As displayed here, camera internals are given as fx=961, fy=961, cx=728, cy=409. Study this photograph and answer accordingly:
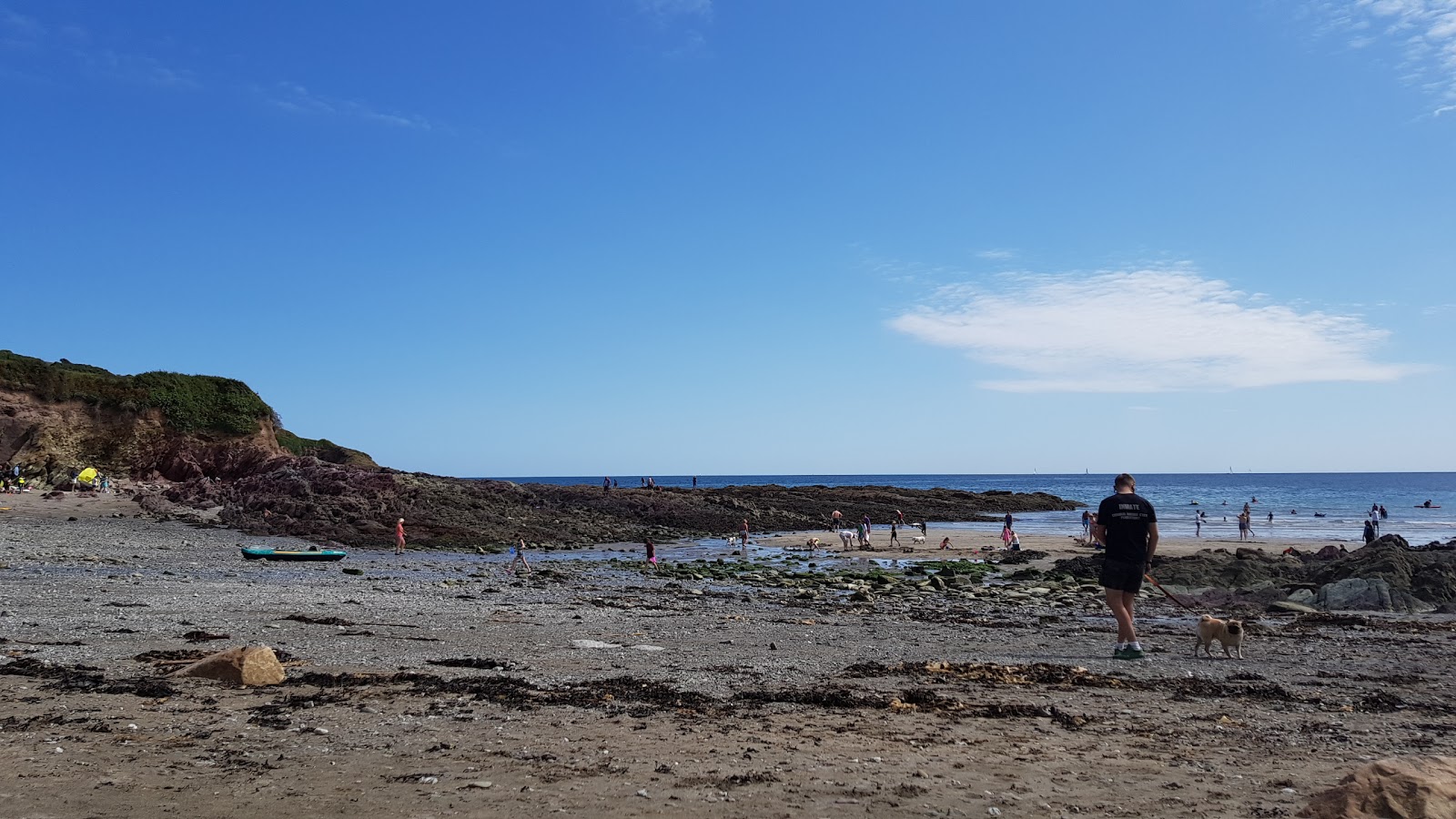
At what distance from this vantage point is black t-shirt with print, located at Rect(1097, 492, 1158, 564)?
37.1ft

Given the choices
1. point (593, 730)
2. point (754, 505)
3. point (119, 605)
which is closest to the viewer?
point (593, 730)

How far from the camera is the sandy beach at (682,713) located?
19.5ft

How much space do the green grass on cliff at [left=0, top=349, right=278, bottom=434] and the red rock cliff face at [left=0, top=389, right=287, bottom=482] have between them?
468mm

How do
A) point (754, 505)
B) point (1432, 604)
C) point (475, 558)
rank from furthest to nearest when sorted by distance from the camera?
1. point (754, 505)
2. point (475, 558)
3. point (1432, 604)

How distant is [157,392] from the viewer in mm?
50469

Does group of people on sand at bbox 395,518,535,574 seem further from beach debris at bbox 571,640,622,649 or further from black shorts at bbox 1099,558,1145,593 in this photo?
black shorts at bbox 1099,558,1145,593

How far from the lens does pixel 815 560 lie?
120ft

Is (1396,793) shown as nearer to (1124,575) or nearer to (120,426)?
(1124,575)

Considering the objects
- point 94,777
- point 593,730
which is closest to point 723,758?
point 593,730

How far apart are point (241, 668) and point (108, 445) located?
157ft

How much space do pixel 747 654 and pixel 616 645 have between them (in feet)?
5.95

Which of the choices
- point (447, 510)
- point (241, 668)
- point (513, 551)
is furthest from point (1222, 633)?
point (447, 510)

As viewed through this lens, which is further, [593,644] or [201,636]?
[593,644]

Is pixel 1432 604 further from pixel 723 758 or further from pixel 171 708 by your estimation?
pixel 171 708
